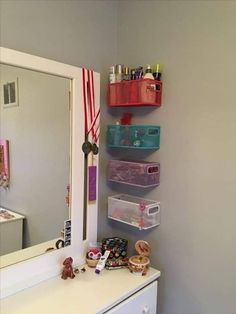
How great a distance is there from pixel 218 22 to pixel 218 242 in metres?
0.91

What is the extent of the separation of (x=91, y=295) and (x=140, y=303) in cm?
24

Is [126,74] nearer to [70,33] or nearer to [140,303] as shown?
[70,33]

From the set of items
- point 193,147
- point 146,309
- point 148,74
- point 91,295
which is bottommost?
point 146,309

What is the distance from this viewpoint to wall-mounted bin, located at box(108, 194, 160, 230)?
1.28 m

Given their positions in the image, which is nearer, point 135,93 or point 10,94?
point 10,94

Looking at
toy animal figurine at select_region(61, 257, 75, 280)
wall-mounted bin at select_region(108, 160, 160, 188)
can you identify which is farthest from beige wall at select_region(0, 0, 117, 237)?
toy animal figurine at select_region(61, 257, 75, 280)

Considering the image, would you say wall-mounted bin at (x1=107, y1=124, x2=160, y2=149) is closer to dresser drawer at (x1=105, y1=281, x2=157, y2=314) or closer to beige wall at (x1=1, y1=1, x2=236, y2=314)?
beige wall at (x1=1, y1=1, x2=236, y2=314)

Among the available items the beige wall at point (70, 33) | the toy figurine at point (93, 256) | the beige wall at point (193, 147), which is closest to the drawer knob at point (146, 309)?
the beige wall at point (193, 147)

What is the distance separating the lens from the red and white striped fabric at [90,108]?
1.24 meters

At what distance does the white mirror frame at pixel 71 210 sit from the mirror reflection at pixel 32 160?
28 mm

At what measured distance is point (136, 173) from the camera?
1306mm

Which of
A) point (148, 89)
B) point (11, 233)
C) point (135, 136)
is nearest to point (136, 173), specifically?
point (135, 136)

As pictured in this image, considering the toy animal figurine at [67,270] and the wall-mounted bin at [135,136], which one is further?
the wall-mounted bin at [135,136]

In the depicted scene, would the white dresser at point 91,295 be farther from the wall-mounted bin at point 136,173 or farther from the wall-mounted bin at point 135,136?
the wall-mounted bin at point 135,136
